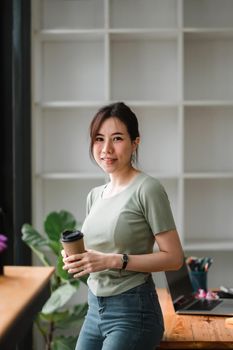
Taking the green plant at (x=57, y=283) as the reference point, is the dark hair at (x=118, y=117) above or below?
above

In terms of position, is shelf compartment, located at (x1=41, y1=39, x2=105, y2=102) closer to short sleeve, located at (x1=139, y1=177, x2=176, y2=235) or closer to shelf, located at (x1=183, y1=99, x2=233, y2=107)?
shelf, located at (x1=183, y1=99, x2=233, y2=107)

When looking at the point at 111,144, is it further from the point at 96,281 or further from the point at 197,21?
the point at 197,21

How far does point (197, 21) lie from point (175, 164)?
2.92 ft

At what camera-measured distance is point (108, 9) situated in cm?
350

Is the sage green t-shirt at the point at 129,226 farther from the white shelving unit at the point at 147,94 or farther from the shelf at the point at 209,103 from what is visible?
the white shelving unit at the point at 147,94

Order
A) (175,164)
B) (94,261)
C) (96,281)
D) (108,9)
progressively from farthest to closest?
(175,164) → (108,9) → (96,281) → (94,261)

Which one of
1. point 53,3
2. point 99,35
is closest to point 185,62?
point 99,35

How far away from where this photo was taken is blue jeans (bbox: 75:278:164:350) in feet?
5.26

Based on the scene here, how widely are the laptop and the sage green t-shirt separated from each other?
85 cm

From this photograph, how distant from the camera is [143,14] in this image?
3.69 metres

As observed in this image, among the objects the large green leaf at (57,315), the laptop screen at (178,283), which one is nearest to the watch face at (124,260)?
the laptop screen at (178,283)

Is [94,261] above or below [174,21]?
below

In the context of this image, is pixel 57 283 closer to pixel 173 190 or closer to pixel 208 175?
pixel 173 190

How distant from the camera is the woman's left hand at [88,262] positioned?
5.16 feet
